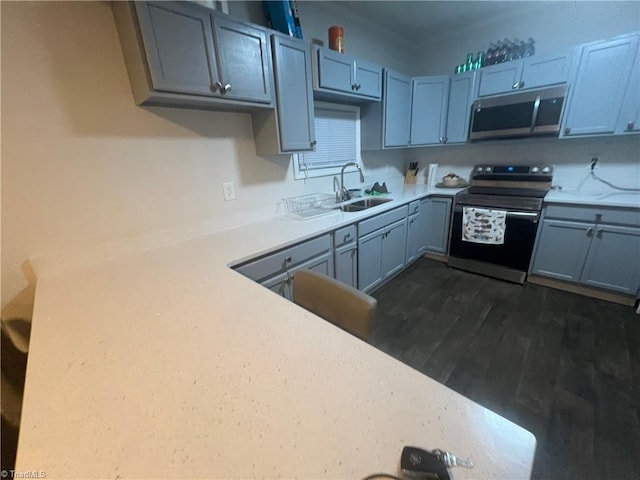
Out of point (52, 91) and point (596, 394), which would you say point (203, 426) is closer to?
point (52, 91)

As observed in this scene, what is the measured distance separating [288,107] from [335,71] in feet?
2.02

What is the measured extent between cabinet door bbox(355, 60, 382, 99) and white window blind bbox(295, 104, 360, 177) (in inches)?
12.1

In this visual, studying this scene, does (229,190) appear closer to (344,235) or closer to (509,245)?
(344,235)

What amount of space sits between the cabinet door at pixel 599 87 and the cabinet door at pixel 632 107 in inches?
1.0

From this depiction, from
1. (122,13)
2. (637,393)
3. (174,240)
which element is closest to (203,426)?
(174,240)

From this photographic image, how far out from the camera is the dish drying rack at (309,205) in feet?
7.19

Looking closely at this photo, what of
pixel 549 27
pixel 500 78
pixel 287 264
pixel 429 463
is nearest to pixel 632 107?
pixel 500 78

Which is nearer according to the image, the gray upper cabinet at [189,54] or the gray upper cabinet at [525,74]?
the gray upper cabinet at [189,54]

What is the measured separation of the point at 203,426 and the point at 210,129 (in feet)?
5.49

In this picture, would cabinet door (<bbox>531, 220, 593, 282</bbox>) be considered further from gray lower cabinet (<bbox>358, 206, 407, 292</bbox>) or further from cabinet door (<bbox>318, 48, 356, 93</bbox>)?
cabinet door (<bbox>318, 48, 356, 93</bbox>)

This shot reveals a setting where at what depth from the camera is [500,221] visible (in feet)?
8.26

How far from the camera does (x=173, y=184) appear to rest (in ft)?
5.24

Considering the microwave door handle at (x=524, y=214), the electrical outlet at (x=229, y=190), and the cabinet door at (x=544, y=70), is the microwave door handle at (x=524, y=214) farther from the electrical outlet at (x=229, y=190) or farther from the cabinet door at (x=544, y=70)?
the electrical outlet at (x=229, y=190)

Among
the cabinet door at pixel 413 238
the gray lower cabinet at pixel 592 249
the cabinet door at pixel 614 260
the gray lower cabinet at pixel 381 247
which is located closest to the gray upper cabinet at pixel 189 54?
the gray lower cabinet at pixel 381 247
